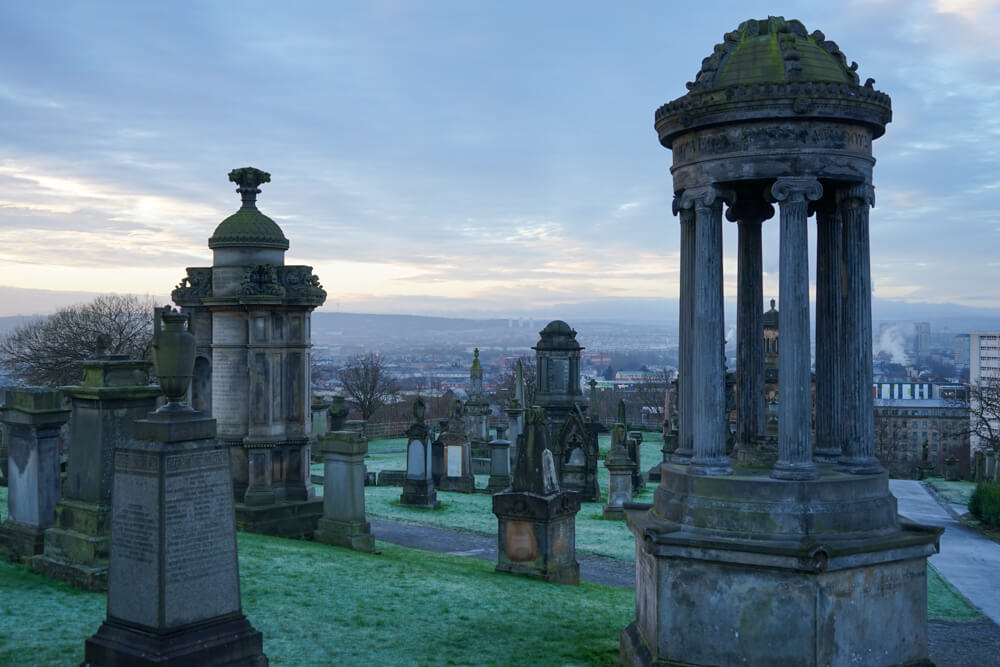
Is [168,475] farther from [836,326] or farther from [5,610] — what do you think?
[836,326]

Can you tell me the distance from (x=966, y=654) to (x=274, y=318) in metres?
11.9

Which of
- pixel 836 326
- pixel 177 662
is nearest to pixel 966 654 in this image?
pixel 836 326

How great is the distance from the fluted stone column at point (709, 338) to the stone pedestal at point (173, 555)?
13.0ft

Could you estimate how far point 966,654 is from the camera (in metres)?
10.8

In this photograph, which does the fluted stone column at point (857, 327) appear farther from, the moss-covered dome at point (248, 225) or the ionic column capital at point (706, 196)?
the moss-covered dome at point (248, 225)

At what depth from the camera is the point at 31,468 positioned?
10562 millimetres

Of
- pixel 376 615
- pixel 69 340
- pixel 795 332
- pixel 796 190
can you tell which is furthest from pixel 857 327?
pixel 69 340

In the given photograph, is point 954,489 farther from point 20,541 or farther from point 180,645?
point 180,645

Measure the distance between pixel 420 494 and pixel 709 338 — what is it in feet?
49.6

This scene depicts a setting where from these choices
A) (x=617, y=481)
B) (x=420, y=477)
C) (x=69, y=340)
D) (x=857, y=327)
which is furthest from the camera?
(x=69, y=340)

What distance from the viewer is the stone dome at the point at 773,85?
7219mm

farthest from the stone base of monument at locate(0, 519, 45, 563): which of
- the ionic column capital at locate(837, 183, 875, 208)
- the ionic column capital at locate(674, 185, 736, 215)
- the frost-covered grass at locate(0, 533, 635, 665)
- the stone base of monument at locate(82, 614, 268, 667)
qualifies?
the ionic column capital at locate(837, 183, 875, 208)

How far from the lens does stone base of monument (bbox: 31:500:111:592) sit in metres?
9.46

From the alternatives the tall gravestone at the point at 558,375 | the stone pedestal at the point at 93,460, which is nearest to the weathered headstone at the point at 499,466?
the tall gravestone at the point at 558,375
